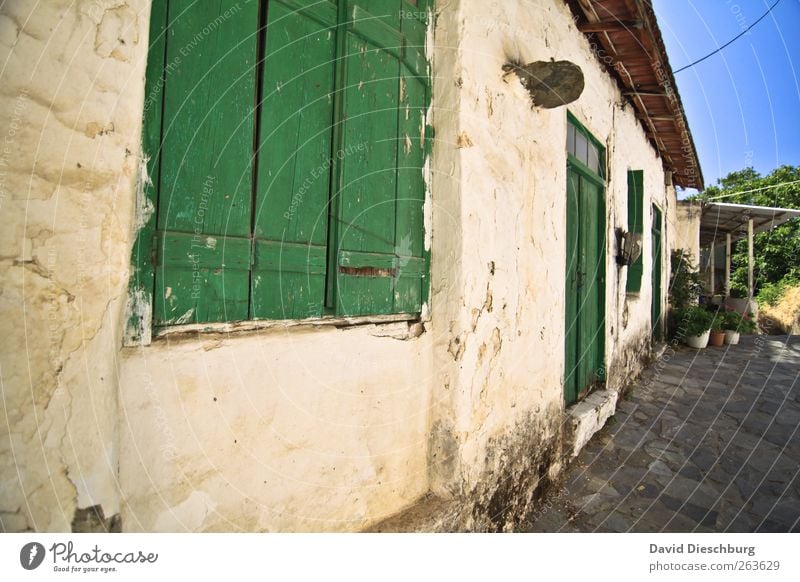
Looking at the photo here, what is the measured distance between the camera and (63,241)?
0.83 m

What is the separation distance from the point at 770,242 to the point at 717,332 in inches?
274

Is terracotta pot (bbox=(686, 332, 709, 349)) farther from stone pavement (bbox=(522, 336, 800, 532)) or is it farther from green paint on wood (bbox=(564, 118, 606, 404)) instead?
green paint on wood (bbox=(564, 118, 606, 404))

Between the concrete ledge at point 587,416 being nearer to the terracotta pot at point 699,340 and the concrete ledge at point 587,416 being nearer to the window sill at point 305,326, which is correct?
the window sill at point 305,326

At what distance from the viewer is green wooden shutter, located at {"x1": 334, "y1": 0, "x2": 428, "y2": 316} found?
59.2 inches

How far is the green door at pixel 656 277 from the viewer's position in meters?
6.75

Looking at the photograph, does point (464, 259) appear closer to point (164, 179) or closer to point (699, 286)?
point (164, 179)

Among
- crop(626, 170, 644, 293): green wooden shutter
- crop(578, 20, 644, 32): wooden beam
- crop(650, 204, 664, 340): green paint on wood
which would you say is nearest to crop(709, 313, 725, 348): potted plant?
crop(650, 204, 664, 340): green paint on wood

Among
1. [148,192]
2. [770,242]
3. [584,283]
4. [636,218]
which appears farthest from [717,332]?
[148,192]

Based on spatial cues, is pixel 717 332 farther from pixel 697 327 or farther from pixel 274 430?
pixel 274 430

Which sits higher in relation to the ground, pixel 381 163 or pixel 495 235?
pixel 381 163

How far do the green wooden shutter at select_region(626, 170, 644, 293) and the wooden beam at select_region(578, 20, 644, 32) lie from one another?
8.19 ft

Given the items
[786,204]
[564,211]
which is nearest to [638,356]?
[564,211]

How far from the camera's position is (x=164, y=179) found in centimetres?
105

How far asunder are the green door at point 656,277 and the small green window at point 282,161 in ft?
21.1
